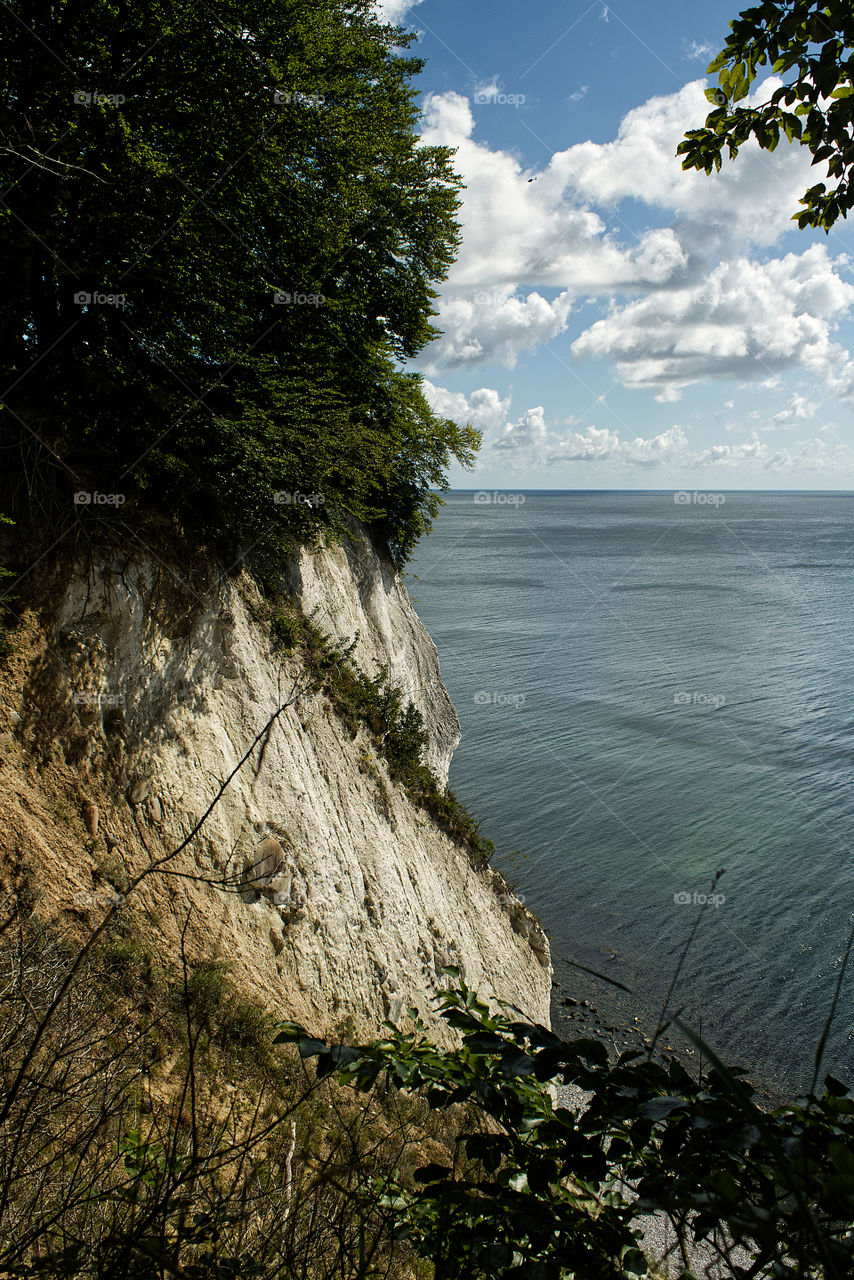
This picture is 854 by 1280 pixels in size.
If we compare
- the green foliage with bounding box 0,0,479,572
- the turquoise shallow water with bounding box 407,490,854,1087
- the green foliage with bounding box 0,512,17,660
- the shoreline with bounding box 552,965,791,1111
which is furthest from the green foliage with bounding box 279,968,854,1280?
the shoreline with bounding box 552,965,791,1111

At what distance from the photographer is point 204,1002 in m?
8.45

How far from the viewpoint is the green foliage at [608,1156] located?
1.97 metres

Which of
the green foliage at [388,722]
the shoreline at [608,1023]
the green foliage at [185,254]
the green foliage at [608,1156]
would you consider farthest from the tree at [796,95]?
the shoreline at [608,1023]

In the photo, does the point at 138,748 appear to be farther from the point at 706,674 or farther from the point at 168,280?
the point at 706,674

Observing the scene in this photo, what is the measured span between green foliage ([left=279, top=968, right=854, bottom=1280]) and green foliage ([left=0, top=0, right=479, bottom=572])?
9572mm

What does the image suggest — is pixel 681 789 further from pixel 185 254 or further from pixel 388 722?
pixel 185 254

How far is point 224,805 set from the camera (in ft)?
36.7

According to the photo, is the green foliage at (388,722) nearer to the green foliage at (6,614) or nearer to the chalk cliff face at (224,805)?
the chalk cliff face at (224,805)

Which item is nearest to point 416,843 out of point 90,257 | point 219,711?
point 219,711

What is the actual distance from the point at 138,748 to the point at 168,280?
269 inches

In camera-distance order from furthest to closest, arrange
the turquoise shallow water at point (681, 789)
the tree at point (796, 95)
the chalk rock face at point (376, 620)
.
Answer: the turquoise shallow water at point (681, 789)
the chalk rock face at point (376, 620)
the tree at point (796, 95)

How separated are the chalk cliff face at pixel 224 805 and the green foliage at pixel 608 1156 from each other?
5.68 m

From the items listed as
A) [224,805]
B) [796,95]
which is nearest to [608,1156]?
[796,95]

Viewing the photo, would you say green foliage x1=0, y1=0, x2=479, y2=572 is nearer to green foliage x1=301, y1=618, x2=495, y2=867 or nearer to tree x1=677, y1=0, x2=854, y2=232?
green foliage x1=301, y1=618, x2=495, y2=867
